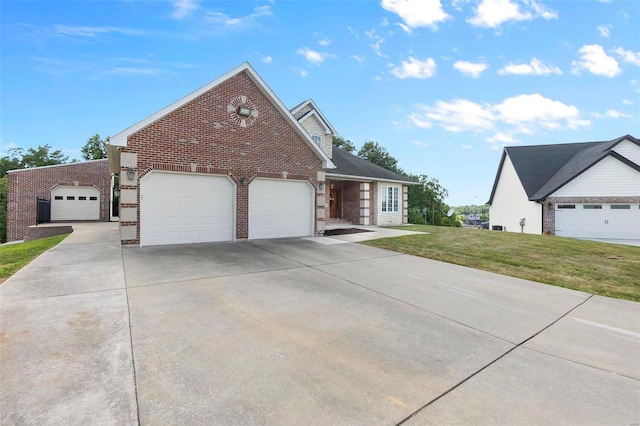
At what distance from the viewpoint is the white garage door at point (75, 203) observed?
67.9ft

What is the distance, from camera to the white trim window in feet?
64.1

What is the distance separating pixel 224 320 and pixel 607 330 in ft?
17.3

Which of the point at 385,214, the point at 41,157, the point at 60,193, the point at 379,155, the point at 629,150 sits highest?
the point at 379,155

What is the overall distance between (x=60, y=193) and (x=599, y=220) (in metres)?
37.0

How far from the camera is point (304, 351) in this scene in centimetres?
311

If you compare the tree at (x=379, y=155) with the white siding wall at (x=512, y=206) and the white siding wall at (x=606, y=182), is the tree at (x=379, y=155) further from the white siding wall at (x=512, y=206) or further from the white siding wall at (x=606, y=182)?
the white siding wall at (x=606, y=182)

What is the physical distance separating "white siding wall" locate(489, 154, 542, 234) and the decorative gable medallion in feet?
71.0

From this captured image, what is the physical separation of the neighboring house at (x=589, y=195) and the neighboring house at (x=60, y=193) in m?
31.9

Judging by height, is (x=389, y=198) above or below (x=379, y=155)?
below

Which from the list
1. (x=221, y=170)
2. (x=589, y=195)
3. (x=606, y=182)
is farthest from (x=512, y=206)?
(x=221, y=170)

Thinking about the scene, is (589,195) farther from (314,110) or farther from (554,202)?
(314,110)

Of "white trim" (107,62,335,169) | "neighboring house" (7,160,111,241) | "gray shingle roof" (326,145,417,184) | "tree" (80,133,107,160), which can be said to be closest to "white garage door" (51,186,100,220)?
"neighboring house" (7,160,111,241)

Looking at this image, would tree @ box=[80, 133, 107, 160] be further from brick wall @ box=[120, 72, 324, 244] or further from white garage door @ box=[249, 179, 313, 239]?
white garage door @ box=[249, 179, 313, 239]

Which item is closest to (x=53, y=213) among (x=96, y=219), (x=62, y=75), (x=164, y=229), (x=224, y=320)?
(x=96, y=219)
